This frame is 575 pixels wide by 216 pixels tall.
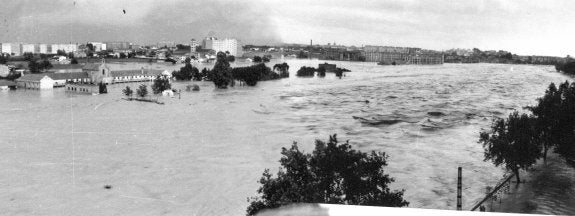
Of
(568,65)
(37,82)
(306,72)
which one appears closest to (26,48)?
(37,82)

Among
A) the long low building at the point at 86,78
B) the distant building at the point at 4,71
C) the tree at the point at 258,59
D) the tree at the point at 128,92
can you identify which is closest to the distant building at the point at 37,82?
the long low building at the point at 86,78

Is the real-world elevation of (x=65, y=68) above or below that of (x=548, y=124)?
above

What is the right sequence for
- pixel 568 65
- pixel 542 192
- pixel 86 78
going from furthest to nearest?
pixel 86 78
pixel 568 65
pixel 542 192

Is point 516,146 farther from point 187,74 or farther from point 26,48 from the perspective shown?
point 26,48

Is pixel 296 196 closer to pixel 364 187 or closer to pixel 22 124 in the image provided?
pixel 364 187

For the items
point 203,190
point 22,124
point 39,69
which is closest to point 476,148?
point 203,190

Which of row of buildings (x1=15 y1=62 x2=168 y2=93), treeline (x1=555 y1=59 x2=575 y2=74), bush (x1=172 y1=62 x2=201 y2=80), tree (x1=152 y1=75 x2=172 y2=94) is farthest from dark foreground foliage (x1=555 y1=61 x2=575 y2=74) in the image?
bush (x1=172 y1=62 x2=201 y2=80)

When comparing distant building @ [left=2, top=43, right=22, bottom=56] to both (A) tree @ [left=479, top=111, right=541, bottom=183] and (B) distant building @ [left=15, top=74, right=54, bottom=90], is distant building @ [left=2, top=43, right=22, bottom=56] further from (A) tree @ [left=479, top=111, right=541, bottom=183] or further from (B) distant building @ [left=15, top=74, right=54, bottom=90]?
(A) tree @ [left=479, top=111, right=541, bottom=183]

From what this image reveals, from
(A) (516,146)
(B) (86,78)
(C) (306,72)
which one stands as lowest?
(A) (516,146)
